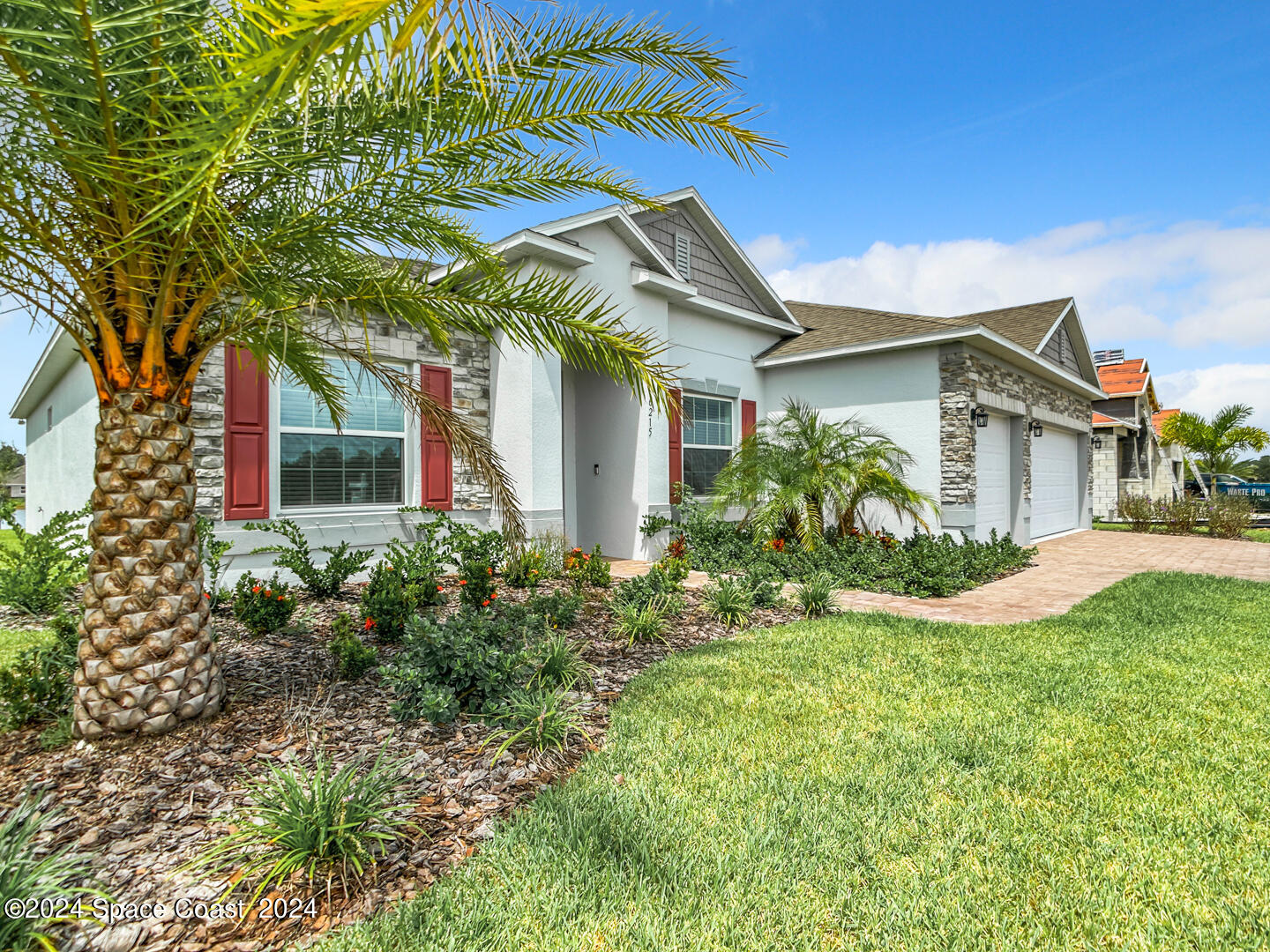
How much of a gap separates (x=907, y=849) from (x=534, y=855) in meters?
1.45

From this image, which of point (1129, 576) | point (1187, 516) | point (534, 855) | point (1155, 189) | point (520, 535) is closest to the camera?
point (534, 855)

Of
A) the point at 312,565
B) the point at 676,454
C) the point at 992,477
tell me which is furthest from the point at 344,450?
the point at 992,477

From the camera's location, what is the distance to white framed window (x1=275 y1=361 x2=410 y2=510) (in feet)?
24.1

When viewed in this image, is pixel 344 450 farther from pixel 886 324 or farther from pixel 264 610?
pixel 886 324

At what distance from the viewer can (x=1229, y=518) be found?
1503 centimetres

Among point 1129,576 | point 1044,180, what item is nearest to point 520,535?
point 1129,576

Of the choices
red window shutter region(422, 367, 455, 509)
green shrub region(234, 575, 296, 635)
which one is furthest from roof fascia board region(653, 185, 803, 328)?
green shrub region(234, 575, 296, 635)

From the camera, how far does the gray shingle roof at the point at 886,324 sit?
1125cm

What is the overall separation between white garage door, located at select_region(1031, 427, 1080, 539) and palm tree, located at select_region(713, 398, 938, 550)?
22.2 feet

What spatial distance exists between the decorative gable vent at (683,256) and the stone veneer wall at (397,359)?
435 centimetres

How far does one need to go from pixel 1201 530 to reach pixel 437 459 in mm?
19226

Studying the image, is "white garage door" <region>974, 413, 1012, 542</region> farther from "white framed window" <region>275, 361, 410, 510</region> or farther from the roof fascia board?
"white framed window" <region>275, 361, 410, 510</region>

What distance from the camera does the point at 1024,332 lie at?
523 inches

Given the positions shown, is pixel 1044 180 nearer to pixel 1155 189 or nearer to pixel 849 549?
pixel 1155 189
